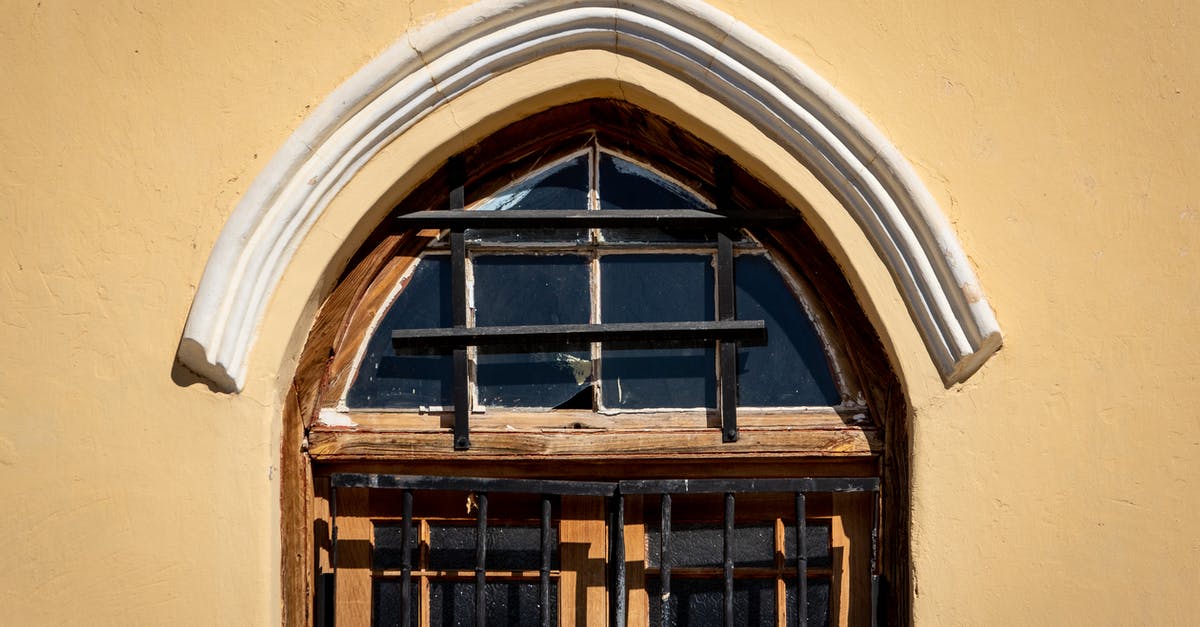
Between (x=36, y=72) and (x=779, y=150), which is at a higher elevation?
(x=36, y=72)

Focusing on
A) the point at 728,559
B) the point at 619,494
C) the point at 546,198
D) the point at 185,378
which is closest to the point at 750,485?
the point at 728,559

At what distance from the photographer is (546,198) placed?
2.28 meters

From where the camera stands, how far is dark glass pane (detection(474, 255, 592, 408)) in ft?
7.35

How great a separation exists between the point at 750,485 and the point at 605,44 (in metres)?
1.01

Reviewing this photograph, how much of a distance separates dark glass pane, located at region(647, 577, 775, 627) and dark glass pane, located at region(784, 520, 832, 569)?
0.30 feet

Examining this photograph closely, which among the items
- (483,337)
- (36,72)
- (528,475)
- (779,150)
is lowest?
(528,475)

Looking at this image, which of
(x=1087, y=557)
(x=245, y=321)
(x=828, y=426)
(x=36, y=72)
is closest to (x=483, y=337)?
(x=245, y=321)

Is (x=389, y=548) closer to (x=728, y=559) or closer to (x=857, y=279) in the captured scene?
(x=728, y=559)

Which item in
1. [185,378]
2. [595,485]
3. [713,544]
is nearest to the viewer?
[185,378]

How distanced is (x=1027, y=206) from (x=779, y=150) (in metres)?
0.53

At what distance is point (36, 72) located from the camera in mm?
2043

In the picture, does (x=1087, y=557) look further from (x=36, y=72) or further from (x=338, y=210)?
(x=36, y=72)

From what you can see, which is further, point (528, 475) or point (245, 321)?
point (528, 475)

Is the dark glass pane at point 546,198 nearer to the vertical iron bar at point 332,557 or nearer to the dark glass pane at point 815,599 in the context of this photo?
the vertical iron bar at point 332,557
